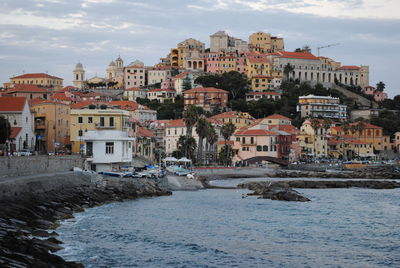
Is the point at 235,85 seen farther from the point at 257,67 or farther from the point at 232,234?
the point at 232,234

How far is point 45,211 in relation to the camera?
122ft

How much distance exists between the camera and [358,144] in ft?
465

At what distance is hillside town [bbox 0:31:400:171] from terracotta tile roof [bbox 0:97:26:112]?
105mm

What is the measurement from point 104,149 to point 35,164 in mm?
14659

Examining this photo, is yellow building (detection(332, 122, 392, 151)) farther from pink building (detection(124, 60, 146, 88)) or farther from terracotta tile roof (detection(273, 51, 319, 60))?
pink building (detection(124, 60, 146, 88))

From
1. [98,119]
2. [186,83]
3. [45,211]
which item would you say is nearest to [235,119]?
[186,83]

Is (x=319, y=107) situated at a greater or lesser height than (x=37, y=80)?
lesser

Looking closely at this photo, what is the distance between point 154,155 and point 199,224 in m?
61.9

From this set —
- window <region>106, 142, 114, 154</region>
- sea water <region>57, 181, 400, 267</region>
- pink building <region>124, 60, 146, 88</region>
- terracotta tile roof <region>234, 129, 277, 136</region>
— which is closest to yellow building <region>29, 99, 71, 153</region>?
window <region>106, 142, 114, 154</region>

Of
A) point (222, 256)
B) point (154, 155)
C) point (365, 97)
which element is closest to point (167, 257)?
point (222, 256)

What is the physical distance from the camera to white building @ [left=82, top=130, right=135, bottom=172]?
62.3 m

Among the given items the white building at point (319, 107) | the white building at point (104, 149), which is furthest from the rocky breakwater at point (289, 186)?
the white building at point (319, 107)

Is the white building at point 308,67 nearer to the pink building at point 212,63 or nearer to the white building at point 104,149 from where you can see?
the pink building at point 212,63

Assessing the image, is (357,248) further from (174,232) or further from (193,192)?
(193,192)
